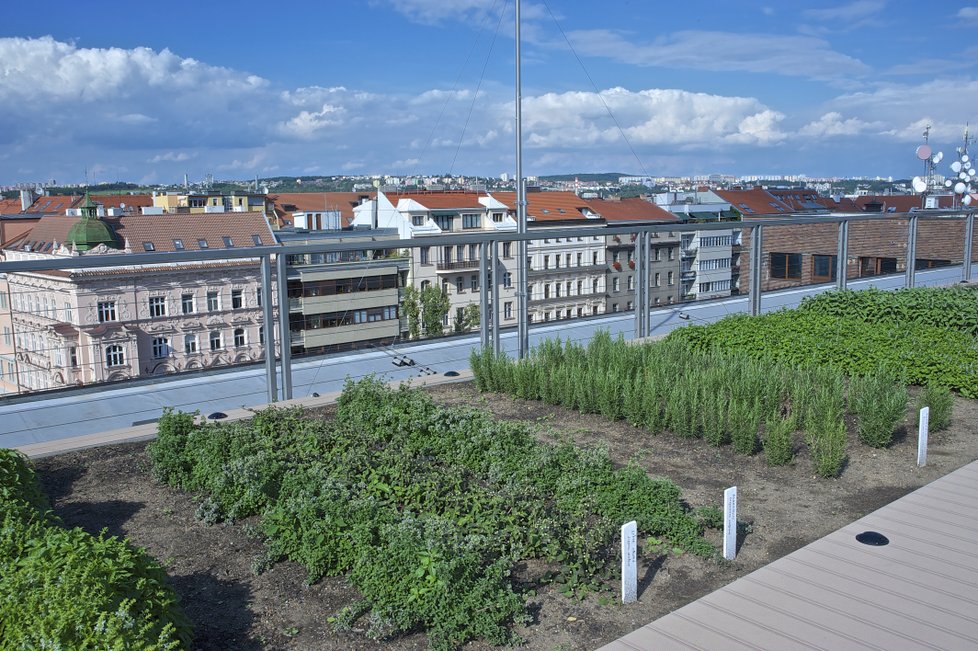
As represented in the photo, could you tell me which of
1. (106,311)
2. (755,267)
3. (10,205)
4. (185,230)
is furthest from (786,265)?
(10,205)

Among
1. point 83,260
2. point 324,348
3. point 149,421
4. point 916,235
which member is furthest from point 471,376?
point 916,235

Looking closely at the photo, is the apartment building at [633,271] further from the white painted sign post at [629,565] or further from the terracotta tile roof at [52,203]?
the terracotta tile roof at [52,203]

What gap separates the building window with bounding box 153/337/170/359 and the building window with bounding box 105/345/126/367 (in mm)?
245

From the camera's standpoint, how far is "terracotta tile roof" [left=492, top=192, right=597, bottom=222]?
66312 mm

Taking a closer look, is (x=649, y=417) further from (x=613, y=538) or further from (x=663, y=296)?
(x=663, y=296)

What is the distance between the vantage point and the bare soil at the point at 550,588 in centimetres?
380

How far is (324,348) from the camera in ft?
27.1

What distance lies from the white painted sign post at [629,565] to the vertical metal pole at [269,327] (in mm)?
4443

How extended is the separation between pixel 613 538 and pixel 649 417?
241 cm

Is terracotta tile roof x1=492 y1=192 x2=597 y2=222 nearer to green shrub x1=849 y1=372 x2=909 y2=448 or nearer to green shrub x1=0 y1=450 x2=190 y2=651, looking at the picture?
green shrub x1=849 y1=372 x2=909 y2=448

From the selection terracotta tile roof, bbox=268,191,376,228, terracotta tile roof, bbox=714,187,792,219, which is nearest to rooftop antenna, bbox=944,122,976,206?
terracotta tile roof, bbox=714,187,792,219

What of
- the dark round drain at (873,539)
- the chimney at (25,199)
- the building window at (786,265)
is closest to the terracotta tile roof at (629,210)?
the building window at (786,265)

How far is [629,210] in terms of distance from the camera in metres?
76.9

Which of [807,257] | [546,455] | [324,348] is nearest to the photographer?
[546,455]
